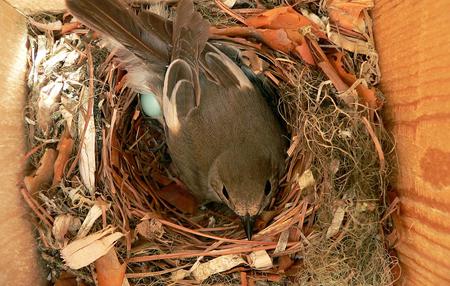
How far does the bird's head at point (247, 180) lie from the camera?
245 centimetres

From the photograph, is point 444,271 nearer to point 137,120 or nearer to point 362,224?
point 362,224

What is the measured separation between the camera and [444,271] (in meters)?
1.70

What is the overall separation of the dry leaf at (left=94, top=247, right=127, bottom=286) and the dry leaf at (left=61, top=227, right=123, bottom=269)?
3 centimetres

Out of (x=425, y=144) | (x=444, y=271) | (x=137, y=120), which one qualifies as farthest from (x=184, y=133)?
(x=444, y=271)

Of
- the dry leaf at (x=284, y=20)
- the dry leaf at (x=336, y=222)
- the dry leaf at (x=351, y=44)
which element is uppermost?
the dry leaf at (x=284, y=20)

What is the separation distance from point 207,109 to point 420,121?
1.06 meters

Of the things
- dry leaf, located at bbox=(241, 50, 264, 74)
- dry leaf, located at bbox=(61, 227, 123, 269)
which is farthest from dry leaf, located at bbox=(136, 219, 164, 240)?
dry leaf, located at bbox=(241, 50, 264, 74)

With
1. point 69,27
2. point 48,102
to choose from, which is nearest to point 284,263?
point 48,102

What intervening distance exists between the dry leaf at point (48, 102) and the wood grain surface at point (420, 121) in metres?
1.49

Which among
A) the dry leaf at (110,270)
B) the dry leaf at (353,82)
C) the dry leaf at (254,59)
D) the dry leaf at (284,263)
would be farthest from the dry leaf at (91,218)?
the dry leaf at (353,82)

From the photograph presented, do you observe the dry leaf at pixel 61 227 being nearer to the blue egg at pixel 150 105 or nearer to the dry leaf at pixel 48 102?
the dry leaf at pixel 48 102

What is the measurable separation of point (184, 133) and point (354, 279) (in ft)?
3.34

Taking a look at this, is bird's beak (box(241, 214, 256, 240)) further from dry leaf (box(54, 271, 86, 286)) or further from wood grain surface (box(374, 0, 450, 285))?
dry leaf (box(54, 271, 86, 286))

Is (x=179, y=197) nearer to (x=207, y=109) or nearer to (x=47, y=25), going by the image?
(x=207, y=109)
